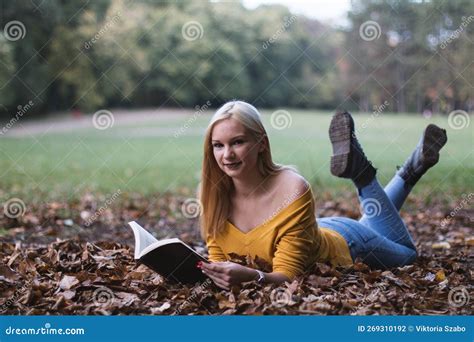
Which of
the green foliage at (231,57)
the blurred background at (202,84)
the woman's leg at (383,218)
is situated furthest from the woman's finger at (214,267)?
the green foliage at (231,57)

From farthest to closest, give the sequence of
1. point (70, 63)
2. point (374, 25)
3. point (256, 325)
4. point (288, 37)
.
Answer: point (70, 63) → point (288, 37) → point (374, 25) → point (256, 325)

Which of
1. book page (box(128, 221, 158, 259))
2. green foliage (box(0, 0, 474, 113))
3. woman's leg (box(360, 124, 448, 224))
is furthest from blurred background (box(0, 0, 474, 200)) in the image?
book page (box(128, 221, 158, 259))

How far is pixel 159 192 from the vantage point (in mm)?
7023

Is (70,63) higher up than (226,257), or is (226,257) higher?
(70,63)

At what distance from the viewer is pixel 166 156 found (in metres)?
10.9

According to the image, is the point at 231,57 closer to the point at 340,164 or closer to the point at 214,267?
the point at 340,164

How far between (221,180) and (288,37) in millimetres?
9620

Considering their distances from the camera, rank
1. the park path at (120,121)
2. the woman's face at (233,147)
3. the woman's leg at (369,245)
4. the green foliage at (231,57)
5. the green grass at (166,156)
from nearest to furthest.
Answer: the woman's face at (233,147) < the woman's leg at (369,245) < the green grass at (166,156) < the green foliage at (231,57) < the park path at (120,121)

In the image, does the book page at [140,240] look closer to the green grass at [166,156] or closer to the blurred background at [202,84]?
the blurred background at [202,84]

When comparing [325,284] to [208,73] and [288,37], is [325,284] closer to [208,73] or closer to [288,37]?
[288,37]

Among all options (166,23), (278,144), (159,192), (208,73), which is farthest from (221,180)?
(166,23)

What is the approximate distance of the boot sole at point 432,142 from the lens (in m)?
3.29

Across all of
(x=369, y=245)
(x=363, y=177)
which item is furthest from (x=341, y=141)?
(x=369, y=245)

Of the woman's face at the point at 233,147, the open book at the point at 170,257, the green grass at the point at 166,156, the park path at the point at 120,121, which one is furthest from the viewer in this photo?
the park path at the point at 120,121
